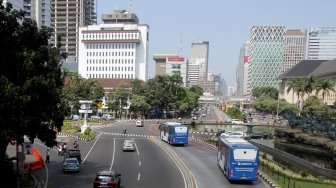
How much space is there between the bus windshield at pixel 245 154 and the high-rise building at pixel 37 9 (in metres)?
145

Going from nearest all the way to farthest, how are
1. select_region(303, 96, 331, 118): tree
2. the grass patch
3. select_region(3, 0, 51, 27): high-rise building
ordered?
the grass patch, select_region(303, 96, 331, 118): tree, select_region(3, 0, 51, 27): high-rise building

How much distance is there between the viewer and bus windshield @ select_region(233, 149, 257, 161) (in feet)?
109

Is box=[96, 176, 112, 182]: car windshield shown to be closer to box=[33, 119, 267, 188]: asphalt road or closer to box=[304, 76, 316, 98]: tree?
box=[33, 119, 267, 188]: asphalt road

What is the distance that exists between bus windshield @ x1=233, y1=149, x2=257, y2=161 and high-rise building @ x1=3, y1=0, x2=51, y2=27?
5707 inches

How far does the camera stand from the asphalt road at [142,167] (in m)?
34.0

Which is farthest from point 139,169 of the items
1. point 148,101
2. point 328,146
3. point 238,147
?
point 148,101

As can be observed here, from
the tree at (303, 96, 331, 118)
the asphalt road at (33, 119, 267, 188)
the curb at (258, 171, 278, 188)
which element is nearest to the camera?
the curb at (258, 171, 278, 188)

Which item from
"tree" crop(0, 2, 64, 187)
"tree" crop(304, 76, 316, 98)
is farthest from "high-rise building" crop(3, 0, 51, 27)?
"tree" crop(0, 2, 64, 187)

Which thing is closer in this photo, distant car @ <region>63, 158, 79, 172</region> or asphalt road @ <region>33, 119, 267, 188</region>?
asphalt road @ <region>33, 119, 267, 188</region>

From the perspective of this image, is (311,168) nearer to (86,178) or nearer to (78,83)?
(86,178)

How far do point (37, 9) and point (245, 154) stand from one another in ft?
548

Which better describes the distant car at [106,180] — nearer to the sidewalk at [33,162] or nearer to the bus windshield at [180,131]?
the sidewalk at [33,162]

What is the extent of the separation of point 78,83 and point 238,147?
336ft

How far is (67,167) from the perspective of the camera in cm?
3794
